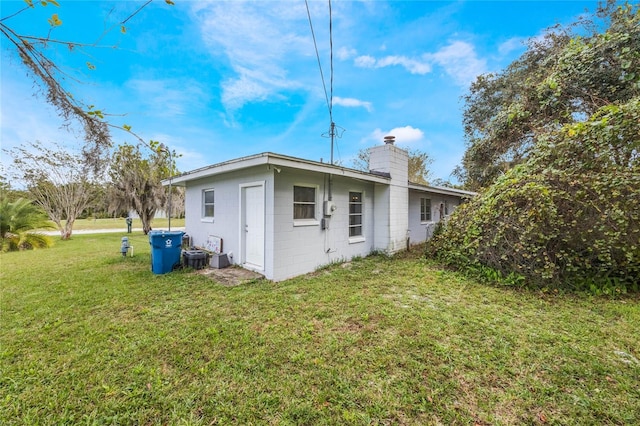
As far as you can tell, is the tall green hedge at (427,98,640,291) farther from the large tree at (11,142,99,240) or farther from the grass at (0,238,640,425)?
the large tree at (11,142,99,240)

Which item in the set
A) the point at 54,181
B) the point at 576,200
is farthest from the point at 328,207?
the point at 54,181

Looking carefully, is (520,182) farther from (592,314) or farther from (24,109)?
(24,109)

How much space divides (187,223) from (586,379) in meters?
9.51

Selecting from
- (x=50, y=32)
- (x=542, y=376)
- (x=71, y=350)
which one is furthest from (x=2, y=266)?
(x=542, y=376)

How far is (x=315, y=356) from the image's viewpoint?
2.65m

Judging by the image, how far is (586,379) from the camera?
7.55 ft

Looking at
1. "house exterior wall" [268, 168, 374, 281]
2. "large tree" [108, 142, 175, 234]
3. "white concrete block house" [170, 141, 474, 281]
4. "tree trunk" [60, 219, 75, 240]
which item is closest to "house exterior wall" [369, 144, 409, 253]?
"white concrete block house" [170, 141, 474, 281]

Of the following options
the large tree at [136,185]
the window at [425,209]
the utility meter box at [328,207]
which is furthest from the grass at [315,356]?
the large tree at [136,185]

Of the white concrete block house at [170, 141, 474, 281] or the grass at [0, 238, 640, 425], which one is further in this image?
the white concrete block house at [170, 141, 474, 281]

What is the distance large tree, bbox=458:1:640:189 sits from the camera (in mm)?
5980

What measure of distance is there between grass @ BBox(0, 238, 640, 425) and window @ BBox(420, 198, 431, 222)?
618 centimetres

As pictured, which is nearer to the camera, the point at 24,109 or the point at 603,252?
the point at 24,109

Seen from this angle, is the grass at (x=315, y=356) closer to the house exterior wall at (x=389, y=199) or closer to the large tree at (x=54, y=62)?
the large tree at (x=54, y=62)

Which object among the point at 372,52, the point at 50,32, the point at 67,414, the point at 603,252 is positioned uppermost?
the point at 372,52
